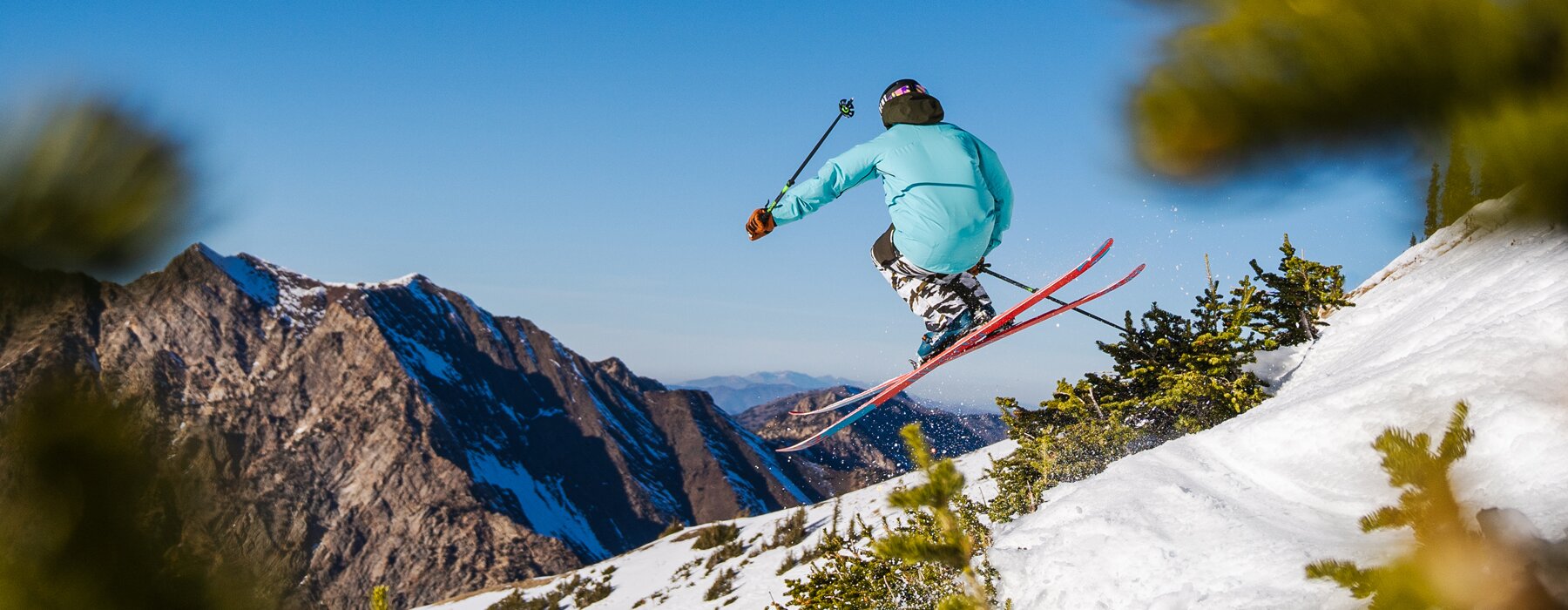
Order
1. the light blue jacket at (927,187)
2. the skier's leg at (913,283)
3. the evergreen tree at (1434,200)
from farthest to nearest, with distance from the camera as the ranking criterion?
the skier's leg at (913,283) → the light blue jacket at (927,187) → the evergreen tree at (1434,200)

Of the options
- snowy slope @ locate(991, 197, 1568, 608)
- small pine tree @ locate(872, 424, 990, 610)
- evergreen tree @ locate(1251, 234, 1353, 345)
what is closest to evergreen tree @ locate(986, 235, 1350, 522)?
evergreen tree @ locate(1251, 234, 1353, 345)

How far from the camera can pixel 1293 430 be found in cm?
438

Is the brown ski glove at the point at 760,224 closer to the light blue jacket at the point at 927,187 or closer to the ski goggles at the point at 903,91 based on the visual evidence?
the light blue jacket at the point at 927,187

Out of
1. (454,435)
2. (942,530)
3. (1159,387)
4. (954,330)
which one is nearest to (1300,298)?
(1159,387)

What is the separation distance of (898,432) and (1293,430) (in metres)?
3.02

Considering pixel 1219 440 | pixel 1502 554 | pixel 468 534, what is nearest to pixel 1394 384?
pixel 1219 440

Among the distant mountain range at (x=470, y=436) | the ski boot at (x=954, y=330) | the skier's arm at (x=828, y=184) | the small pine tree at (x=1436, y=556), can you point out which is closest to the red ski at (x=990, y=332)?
the ski boot at (x=954, y=330)

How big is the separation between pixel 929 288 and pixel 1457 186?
5.64 metres

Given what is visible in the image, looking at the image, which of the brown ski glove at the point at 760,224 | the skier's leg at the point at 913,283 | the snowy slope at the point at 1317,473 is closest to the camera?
the snowy slope at the point at 1317,473

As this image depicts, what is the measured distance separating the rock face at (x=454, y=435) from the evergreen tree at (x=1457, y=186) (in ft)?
174

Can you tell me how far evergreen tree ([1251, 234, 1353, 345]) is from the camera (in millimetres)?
8734

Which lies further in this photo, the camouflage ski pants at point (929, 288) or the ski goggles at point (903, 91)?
the camouflage ski pants at point (929, 288)

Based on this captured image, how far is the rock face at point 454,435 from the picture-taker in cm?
8088

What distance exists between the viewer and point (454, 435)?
95.2 m
